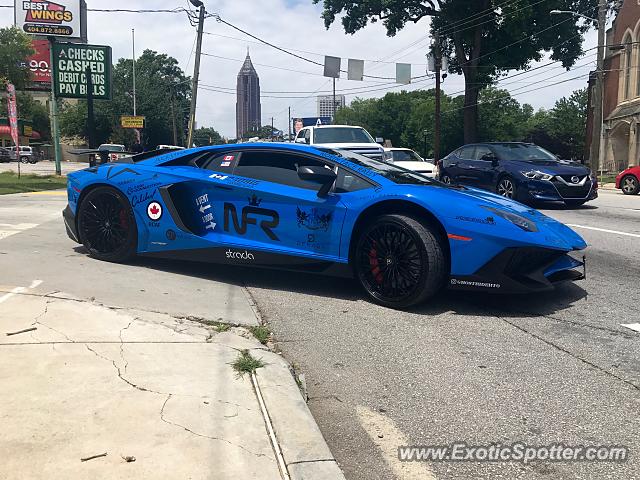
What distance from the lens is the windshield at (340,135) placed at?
16.1 metres

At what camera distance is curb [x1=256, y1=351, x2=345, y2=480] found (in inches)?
98.0

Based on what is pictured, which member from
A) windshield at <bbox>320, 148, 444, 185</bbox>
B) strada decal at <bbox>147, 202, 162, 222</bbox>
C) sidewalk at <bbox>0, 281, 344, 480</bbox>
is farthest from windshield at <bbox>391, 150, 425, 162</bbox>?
sidewalk at <bbox>0, 281, 344, 480</bbox>

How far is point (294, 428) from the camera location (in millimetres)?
2828

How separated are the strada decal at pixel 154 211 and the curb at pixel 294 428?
2761 millimetres

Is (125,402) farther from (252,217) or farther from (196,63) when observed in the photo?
(196,63)

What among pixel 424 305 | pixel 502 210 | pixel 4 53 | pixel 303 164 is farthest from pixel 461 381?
pixel 4 53

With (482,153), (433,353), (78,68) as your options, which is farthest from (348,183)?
(78,68)

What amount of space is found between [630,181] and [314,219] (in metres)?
15.2

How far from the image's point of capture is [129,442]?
2611 millimetres

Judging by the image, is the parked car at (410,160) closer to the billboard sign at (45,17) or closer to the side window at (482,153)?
the side window at (482,153)

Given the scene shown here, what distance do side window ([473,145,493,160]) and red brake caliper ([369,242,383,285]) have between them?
906 centimetres

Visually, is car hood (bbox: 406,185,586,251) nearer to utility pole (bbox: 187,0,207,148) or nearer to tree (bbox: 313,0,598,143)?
utility pole (bbox: 187,0,207,148)

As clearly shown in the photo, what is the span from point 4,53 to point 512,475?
69.5 feet

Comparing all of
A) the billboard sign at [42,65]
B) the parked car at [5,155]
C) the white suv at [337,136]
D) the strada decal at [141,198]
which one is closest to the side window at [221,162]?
the strada decal at [141,198]
